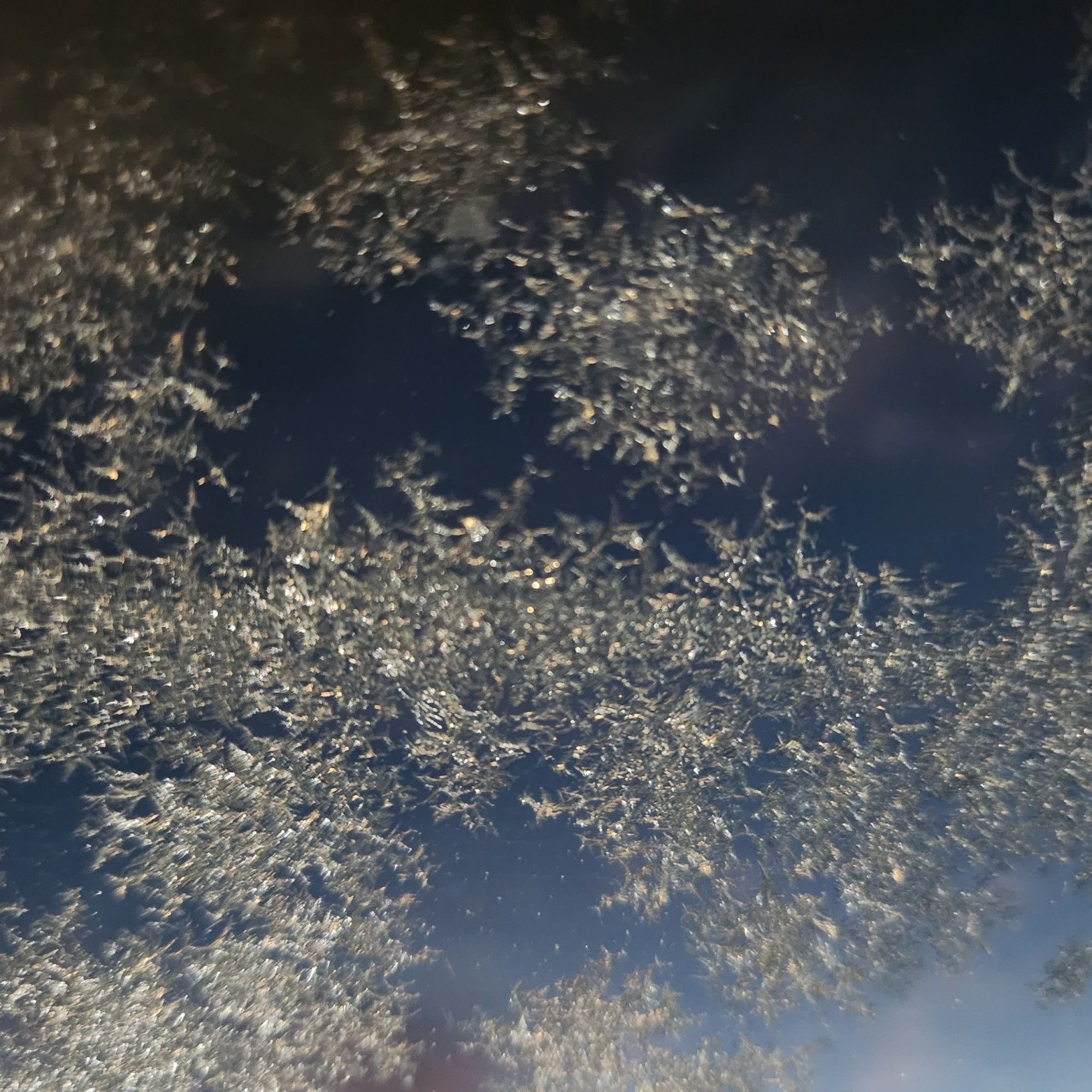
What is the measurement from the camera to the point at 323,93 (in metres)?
7.03

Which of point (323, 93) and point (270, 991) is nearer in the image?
point (323, 93)

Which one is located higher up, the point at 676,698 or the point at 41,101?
the point at 41,101

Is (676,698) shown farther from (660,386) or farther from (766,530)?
(660,386)

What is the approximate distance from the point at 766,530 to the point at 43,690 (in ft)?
38.7

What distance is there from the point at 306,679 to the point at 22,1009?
16.1 metres

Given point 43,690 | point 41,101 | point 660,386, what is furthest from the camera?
point 43,690

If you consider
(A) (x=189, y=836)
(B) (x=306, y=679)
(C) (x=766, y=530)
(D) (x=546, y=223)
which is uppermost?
(D) (x=546, y=223)

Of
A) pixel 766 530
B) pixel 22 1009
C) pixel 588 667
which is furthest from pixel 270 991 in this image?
pixel 766 530

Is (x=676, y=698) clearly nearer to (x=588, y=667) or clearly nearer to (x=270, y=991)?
(x=588, y=667)

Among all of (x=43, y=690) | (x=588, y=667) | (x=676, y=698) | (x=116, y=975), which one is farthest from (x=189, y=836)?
(x=676, y=698)

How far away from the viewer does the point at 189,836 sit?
15.3 meters

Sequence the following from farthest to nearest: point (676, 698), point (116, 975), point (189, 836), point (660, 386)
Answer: point (116, 975)
point (189, 836)
point (676, 698)
point (660, 386)

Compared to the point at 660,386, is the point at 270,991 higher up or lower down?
lower down

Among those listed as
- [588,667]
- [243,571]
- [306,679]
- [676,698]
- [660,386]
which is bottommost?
[676,698]
